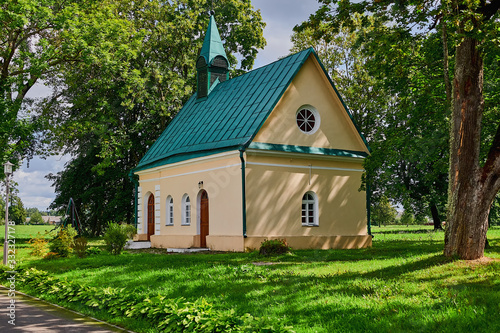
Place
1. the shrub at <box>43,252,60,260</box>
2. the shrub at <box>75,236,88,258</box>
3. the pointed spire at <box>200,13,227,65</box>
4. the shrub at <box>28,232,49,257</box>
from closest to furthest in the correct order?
the shrub at <box>43,252,60,260</box> → the shrub at <box>75,236,88,258</box> → the shrub at <box>28,232,49,257</box> → the pointed spire at <box>200,13,227,65</box>

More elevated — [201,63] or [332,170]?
[201,63]

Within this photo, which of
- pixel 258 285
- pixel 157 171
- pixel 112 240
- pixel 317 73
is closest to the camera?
pixel 258 285

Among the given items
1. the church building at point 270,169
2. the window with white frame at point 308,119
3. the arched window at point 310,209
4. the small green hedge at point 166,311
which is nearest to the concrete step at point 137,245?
the church building at point 270,169

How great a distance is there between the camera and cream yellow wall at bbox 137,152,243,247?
1970cm

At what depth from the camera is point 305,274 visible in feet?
37.2

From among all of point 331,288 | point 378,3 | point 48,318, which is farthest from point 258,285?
point 378,3

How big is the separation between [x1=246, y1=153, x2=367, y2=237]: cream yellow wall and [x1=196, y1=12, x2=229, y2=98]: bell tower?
8566 mm

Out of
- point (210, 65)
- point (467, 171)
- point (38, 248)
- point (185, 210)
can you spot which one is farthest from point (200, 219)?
point (467, 171)

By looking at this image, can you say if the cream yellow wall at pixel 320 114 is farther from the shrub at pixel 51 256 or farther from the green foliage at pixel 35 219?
the green foliage at pixel 35 219

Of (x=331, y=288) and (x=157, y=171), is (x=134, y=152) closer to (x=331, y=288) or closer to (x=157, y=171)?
(x=157, y=171)

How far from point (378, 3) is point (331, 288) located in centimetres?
731

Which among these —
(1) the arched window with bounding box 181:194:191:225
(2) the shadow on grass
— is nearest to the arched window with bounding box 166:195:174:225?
(1) the arched window with bounding box 181:194:191:225

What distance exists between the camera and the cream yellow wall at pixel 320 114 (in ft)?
66.5

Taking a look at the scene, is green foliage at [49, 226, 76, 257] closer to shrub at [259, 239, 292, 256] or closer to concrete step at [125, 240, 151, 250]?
concrete step at [125, 240, 151, 250]
